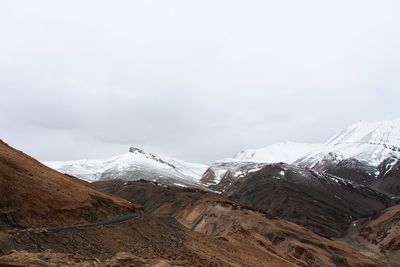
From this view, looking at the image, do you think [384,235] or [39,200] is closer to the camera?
[39,200]

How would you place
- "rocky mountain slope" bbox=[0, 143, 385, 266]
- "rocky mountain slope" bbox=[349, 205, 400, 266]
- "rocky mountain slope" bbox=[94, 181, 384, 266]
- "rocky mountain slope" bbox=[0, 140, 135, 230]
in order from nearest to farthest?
"rocky mountain slope" bbox=[0, 143, 385, 266] → "rocky mountain slope" bbox=[0, 140, 135, 230] → "rocky mountain slope" bbox=[94, 181, 384, 266] → "rocky mountain slope" bbox=[349, 205, 400, 266]

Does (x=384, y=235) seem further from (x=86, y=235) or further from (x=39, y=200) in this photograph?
(x=86, y=235)

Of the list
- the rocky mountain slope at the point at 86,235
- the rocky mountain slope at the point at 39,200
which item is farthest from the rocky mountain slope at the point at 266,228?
the rocky mountain slope at the point at 39,200

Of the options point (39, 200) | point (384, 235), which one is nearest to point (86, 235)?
point (39, 200)

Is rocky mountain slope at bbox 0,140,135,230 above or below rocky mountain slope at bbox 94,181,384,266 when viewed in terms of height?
above

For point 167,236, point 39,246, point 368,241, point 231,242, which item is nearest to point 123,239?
point 167,236

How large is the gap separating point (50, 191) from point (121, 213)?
9.85 m

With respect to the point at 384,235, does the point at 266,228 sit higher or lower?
higher

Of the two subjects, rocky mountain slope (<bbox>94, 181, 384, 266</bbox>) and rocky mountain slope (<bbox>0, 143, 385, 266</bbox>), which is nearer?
rocky mountain slope (<bbox>0, 143, 385, 266</bbox>)

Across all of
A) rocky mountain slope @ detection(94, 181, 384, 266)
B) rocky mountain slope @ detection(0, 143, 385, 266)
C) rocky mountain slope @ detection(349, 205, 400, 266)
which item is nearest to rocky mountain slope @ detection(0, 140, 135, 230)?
rocky mountain slope @ detection(0, 143, 385, 266)

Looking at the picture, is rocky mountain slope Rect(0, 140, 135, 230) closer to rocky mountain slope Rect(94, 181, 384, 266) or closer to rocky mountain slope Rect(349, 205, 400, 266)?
rocky mountain slope Rect(94, 181, 384, 266)

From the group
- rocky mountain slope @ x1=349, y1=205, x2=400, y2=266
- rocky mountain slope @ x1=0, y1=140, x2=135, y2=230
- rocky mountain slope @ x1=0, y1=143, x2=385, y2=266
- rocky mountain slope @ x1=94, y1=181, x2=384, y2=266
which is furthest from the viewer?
rocky mountain slope @ x1=349, y1=205, x2=400, y2=266

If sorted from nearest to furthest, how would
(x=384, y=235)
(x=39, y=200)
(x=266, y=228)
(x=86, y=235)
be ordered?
(x=86, y=235), (x=39, y=200), (x=266, y=228), (x=384, y=235)

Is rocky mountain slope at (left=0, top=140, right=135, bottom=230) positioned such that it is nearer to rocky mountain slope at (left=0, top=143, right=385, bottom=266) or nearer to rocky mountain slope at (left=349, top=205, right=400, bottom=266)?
rocky mountain slope at (left=0, top=143, right=385, bottom=266)
